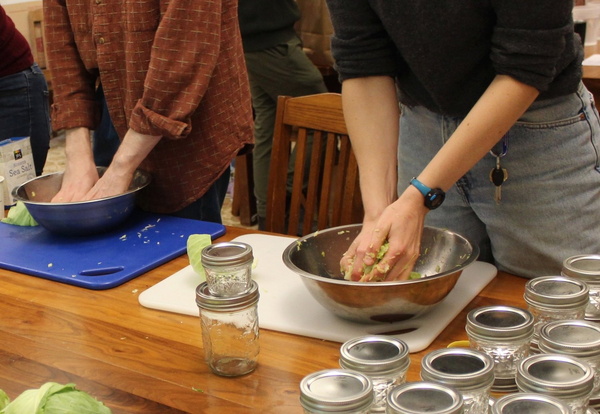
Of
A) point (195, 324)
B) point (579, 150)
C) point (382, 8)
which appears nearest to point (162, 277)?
point (195, 324)

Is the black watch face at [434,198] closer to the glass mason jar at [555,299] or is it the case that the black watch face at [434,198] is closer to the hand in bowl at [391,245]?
the hand in bowl at [391,245]

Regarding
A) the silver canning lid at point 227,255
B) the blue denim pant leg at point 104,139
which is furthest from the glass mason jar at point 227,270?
the blue denim pant leg at point 104,139

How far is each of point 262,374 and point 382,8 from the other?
0.68 m

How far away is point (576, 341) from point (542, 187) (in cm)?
56

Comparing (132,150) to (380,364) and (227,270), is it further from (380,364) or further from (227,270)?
(380,364)

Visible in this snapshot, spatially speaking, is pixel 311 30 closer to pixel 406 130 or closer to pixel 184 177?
pixel 184 177

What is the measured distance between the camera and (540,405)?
74 centimetres

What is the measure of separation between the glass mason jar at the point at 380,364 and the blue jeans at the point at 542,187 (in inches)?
24.5

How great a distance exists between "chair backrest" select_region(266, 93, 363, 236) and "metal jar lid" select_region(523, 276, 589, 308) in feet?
2.72

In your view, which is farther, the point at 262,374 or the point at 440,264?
the point at 440,264

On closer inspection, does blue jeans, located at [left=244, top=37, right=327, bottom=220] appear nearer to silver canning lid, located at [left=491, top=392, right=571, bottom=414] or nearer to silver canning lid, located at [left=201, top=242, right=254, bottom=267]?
silver canning lid, located at [left=201, top=242, right=254, bottom=267]

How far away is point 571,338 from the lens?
906 millimetres

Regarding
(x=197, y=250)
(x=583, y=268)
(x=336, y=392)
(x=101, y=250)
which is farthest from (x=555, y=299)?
(x=101, y=250)

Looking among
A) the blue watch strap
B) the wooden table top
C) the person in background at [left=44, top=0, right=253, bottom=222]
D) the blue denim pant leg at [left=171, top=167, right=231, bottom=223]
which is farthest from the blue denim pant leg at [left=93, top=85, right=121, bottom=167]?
the blue watch strap
